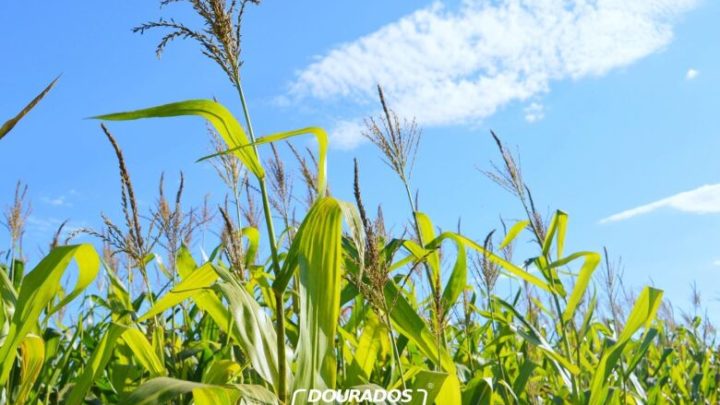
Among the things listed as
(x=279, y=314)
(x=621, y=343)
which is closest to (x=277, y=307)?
(x=279, y=314)

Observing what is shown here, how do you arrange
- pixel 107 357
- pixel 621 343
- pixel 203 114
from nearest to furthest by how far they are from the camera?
1. pixel 203 114
2. pixel 107 357
3. pixel 621 343

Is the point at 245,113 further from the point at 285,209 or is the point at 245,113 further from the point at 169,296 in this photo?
the point at 285,209

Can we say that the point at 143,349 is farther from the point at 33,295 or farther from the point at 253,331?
the point at 253,331

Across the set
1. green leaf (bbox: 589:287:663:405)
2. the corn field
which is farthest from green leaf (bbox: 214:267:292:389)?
green leaf (bbox: 589:287:663:405)

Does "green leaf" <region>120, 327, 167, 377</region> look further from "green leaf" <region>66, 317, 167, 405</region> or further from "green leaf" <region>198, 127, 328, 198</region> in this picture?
"green leaf" <region>198, 127, 328, 198</region>

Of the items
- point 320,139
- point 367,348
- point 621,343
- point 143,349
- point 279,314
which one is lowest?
point 621,343

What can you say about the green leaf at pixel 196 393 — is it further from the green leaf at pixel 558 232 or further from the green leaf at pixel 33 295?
the green leaf at pixel 558 232

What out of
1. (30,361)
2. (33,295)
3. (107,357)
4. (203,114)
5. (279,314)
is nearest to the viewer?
(279,314)

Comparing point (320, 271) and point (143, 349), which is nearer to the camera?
point (320, 271)

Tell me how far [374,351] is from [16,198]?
2258 millimetres

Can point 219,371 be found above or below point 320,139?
below

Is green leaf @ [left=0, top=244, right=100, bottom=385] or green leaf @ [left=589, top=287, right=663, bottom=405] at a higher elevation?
green leaf @ [left=0, top=244, right=100, bottom=385]

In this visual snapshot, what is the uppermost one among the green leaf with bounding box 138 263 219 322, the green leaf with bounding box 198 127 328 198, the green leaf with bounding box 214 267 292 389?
the green leaf with bounding box 198 127 328 198

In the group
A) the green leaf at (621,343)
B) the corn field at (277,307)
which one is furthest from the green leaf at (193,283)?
the green leaf at (621,343)
